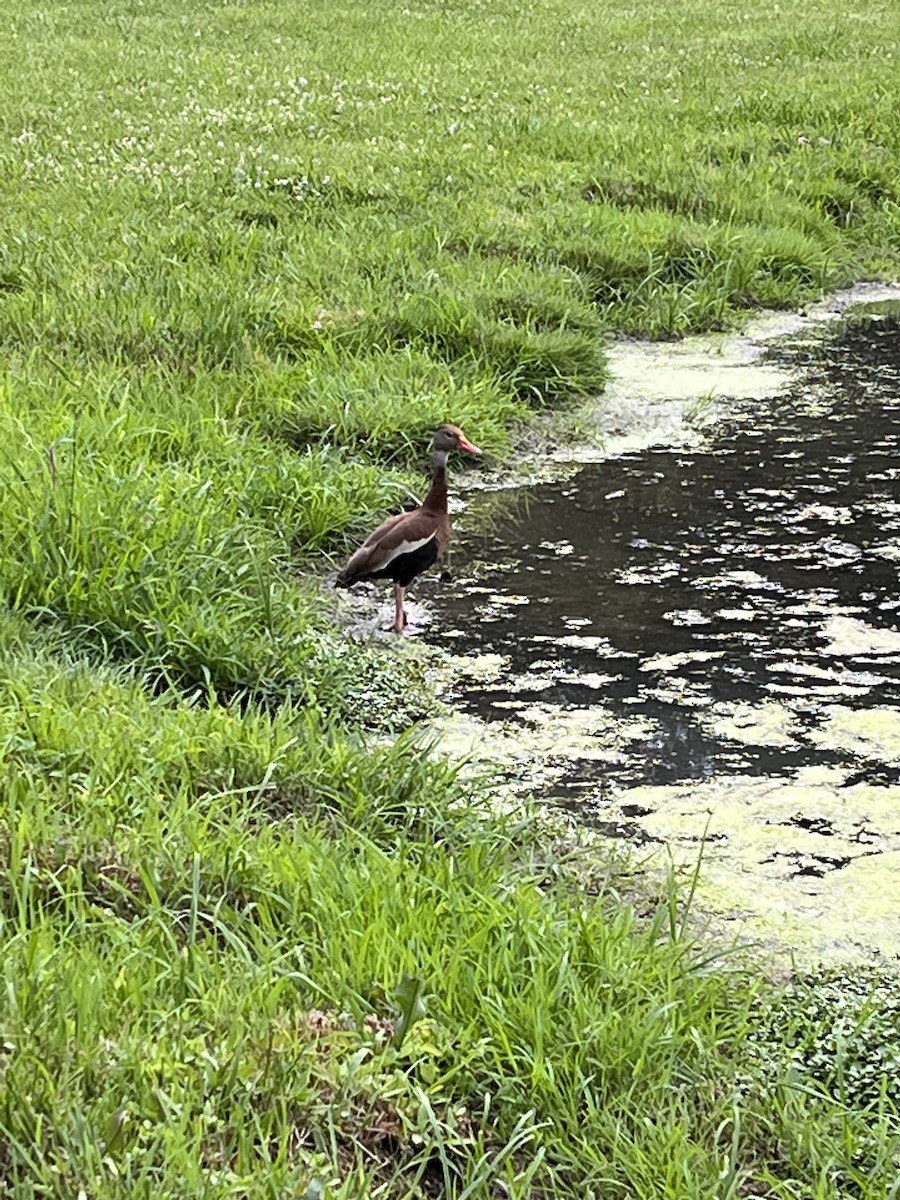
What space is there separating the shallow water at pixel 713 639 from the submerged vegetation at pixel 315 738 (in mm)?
355

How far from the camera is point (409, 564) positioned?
5336mm

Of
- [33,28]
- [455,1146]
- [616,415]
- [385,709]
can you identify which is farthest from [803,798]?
[33,28]

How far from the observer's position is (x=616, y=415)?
7.82 metres

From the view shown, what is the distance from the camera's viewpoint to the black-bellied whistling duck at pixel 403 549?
5.34 m

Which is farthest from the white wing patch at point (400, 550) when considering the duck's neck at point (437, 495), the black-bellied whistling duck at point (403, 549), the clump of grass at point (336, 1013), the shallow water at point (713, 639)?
the clump of grass at point (336, 1013)

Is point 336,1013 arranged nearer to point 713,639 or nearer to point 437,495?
point 713,639

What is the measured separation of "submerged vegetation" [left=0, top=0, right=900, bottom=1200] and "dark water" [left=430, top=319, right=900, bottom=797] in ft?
1.59

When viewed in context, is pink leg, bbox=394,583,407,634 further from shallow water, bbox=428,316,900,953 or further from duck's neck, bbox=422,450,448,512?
duck's neck, bbox=422,450,448,512

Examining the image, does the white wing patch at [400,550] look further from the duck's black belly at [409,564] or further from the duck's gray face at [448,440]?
the duck's gray face at [448,440]

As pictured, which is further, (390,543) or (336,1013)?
(390,543)

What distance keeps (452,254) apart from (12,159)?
393 centimetres

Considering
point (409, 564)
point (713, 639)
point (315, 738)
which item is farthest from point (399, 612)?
point (315, 738)

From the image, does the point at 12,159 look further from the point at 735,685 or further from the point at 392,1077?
the point at 392,1077

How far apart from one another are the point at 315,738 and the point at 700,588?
1.99 m
